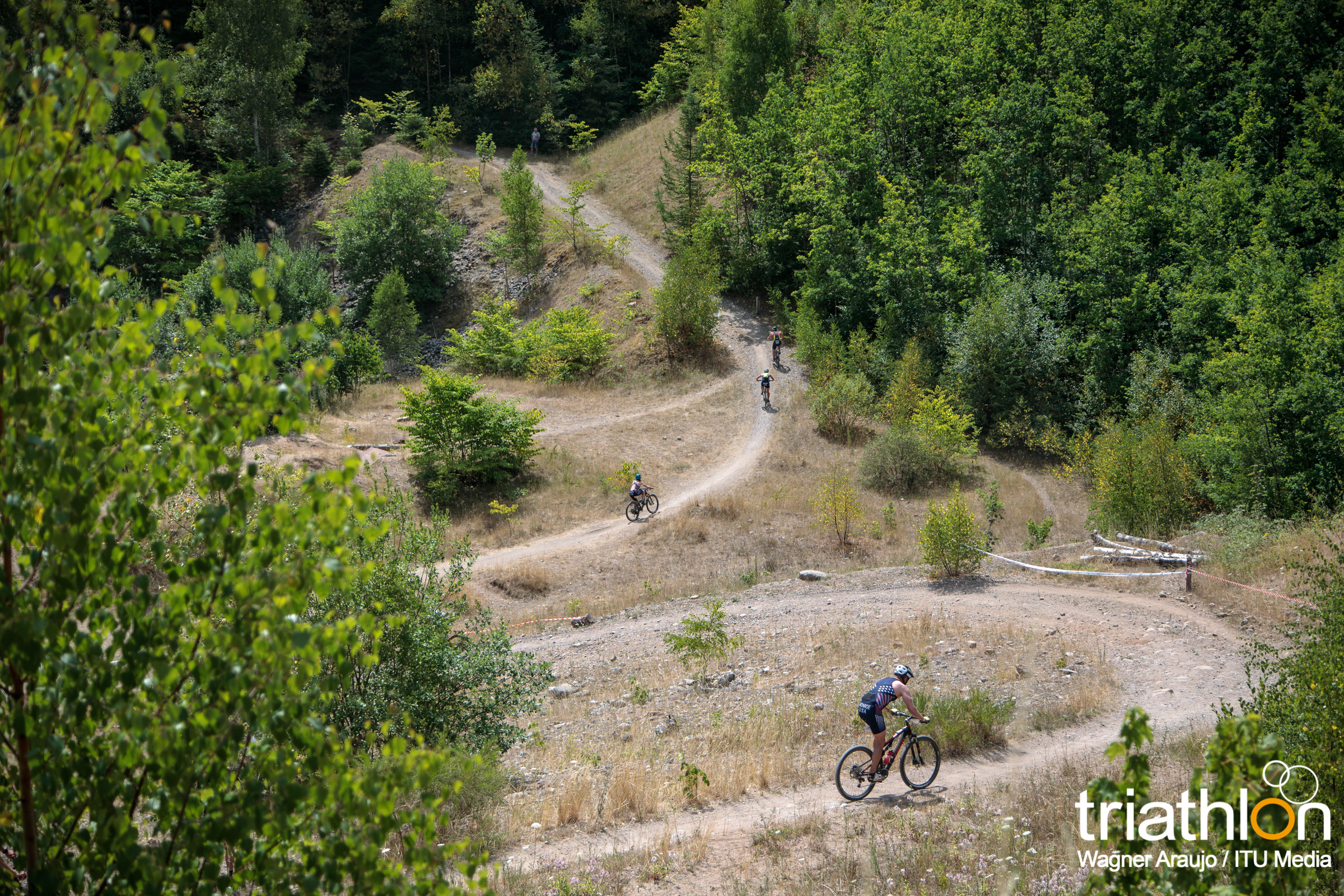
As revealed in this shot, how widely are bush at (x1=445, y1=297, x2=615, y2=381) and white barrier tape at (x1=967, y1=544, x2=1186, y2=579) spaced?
18988 mm

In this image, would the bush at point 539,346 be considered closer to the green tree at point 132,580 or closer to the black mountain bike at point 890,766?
the black mountain bike at point 890,766

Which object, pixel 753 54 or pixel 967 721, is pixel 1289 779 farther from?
pixel 753 54

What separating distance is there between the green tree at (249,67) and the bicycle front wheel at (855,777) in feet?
163

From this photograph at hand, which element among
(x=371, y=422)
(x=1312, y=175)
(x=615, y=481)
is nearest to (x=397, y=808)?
(x=615, y=481)

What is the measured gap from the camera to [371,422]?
26969mm

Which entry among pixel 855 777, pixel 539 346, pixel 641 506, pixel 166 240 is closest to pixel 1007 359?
pixel 641 506

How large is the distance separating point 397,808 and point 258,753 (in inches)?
198

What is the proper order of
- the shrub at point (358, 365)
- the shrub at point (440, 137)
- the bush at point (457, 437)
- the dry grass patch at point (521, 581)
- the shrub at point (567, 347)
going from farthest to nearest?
the shrub at point (440, 137), the shrub at point (567, 347), the shrub at point (358, 365), the bush at point (457, 437), the dry grass patch at point (521, 581)

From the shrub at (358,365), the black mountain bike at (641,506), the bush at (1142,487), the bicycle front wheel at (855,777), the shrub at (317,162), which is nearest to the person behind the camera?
the bicycle front wheel at (855,777)

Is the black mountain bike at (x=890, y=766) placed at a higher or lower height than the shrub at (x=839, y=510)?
higher

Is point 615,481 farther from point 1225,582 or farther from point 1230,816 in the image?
point 1230,816

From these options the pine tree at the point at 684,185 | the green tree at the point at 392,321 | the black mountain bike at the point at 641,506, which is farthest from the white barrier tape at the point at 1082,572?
the green tree at the point at 392,321

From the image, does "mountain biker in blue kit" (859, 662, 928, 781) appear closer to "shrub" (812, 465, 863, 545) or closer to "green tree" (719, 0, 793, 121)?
"shrub" (812, 465, 863, 545)

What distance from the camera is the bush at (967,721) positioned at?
10.2 metres
